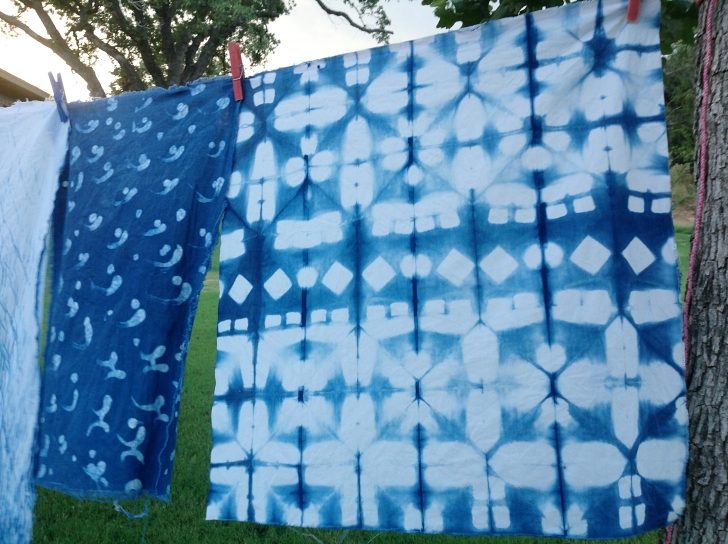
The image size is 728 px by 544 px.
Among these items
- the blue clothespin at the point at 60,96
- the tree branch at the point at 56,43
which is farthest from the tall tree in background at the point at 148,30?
the blue clothespin at the point at 60,96

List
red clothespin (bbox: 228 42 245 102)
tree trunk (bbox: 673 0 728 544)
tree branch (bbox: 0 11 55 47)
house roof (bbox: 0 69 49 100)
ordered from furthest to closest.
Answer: tree branch (bbox: 0 11 55 47) < house roof (bbox: 0 69 49 100) < red clothespin (bbox: 228 42 245 102) < tree trunk (bbox: 673 0 728 544)

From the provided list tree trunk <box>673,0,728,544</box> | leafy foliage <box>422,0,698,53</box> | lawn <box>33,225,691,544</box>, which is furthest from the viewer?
lawn <box>33,225,691,544</box>

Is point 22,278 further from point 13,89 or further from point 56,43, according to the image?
point 13,89

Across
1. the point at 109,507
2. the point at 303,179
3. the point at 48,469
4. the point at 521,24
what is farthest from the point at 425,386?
the point at 109,507

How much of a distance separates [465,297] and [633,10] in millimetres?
738

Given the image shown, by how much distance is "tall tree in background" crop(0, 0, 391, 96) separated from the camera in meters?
7.78

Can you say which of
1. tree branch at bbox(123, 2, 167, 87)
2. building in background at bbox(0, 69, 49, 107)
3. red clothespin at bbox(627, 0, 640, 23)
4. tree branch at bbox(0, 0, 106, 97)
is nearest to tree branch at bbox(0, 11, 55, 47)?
tree branch at bbox(0, 0, 106, 97)

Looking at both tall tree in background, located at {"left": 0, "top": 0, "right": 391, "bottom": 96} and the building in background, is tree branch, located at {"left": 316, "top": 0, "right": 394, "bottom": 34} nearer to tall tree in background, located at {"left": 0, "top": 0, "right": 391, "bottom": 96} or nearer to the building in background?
tall tree in background, located at {"left": 0, "top": 0, "right": 391, "bottom": 96}

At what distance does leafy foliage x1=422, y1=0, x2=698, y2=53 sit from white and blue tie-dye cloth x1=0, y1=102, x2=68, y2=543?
1.23m

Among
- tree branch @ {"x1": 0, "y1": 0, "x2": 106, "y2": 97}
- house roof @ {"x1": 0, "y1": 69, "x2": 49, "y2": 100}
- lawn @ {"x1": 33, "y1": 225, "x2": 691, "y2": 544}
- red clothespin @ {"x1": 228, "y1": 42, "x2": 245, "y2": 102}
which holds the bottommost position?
lawn @ {"x1": 33, "y1": 225, "x2": 691, "y2": 544}

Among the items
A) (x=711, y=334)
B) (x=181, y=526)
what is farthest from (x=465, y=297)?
(x=181, y=526)

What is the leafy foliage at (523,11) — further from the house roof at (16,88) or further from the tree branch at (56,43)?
the tree branch at (56,43)

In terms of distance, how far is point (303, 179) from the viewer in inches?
55.5

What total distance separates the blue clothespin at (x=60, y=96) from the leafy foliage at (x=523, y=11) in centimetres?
115
